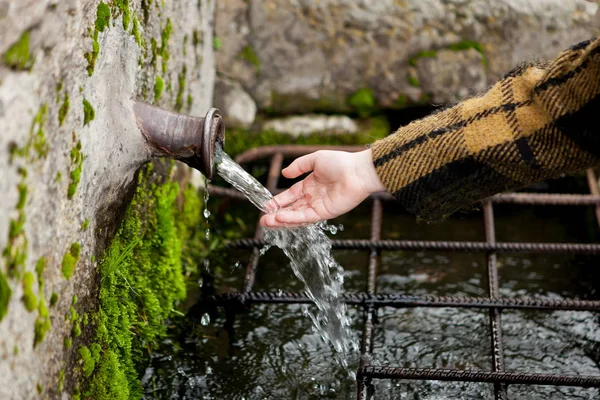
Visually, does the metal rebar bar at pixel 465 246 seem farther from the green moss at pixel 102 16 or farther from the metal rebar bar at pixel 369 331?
the green moss at pixel 102 16

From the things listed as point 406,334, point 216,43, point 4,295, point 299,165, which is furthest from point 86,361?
point 216,43

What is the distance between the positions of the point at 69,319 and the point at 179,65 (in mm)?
1144

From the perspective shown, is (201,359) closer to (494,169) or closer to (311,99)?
(494,169)

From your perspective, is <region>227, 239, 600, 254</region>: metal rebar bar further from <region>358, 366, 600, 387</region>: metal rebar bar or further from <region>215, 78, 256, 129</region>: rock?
<region>215, 78, 256, 129</region>: rock

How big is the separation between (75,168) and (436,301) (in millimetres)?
1085

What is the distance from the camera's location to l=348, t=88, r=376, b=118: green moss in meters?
3.13

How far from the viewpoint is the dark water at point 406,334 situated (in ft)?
6.39

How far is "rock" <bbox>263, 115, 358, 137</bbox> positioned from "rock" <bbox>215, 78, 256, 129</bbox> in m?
0.11

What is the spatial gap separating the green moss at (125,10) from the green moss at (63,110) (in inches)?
16.4

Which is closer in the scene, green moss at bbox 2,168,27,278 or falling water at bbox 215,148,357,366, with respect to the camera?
green moss at bbox 2,168,27,278

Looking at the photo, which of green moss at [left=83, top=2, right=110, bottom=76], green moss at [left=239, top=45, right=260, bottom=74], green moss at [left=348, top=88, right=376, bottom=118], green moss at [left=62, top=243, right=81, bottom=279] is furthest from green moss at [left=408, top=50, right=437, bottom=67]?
green moss at [left=62, top=243, right=81, bottom=279]

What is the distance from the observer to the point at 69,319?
1399 millimetres

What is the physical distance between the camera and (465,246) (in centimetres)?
234

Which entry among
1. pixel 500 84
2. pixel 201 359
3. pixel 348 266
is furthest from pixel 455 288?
pixel 500 84
